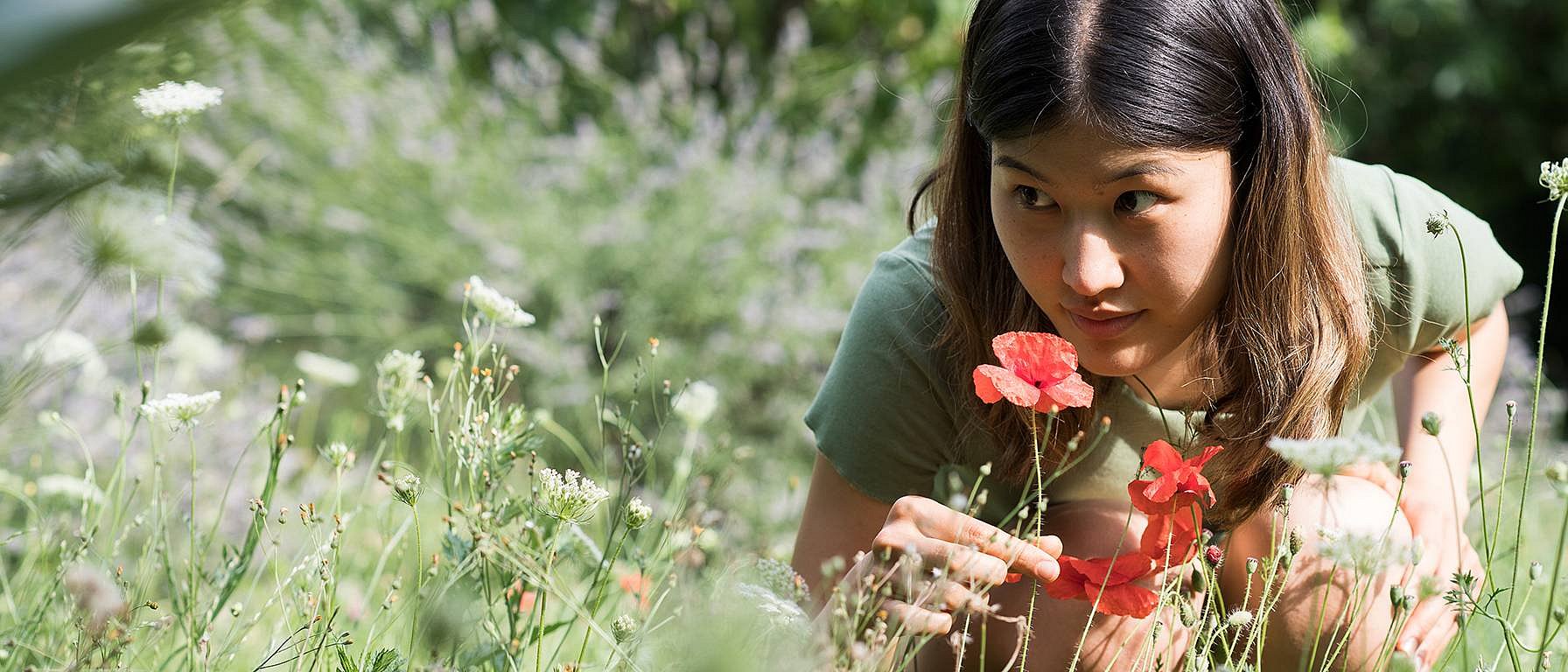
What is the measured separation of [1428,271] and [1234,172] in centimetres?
57

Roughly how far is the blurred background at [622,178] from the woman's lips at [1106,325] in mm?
1126

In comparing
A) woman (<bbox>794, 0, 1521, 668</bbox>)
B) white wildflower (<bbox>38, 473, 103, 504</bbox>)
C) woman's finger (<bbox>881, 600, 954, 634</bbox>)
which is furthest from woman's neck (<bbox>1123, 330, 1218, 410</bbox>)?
white wildflower (<bbox>38, 473, 103, 504</bbox>)

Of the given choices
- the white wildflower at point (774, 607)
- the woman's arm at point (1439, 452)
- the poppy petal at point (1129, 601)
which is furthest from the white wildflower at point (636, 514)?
the woman's arm at point (1439, 452)

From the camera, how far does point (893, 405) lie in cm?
189

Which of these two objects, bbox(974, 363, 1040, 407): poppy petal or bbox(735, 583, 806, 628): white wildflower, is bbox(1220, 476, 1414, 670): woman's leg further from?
bbox(735, 583, 806, 628): white wildflower

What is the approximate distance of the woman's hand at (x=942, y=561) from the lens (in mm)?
1210

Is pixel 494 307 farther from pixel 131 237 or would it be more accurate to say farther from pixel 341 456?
pixel 131 237

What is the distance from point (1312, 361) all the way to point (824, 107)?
3.86 m

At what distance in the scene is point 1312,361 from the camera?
158cm

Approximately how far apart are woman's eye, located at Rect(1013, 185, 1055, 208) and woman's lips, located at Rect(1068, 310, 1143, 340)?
0.13 meters

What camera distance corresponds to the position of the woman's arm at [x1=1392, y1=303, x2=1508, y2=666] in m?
1.74

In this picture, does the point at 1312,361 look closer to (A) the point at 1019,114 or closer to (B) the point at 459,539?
(A) the point at 1019,114

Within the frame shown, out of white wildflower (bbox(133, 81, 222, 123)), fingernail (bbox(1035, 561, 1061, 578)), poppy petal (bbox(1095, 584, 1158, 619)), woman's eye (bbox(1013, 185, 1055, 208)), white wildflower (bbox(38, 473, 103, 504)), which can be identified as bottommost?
white wildflower (bbox(38, 473, 103, 504))

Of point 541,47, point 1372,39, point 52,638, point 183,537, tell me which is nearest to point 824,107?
point 541,47
